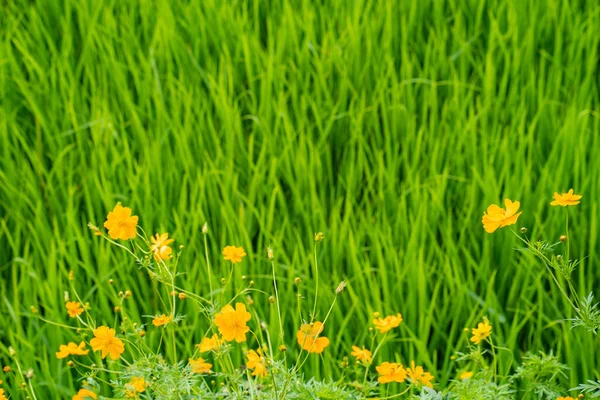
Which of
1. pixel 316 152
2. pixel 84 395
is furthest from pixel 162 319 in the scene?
pixel 316 152

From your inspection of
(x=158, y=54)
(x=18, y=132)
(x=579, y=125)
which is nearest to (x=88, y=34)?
(x=158, y=54)

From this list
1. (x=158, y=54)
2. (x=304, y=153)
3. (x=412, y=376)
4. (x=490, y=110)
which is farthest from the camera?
(x=158, y=54)

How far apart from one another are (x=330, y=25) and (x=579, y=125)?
2.85ft

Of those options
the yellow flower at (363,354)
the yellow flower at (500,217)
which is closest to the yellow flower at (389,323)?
the yellow flower at (363,354)

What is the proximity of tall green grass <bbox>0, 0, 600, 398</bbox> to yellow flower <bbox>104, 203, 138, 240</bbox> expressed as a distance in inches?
25.4

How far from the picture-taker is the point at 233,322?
1.33 meters

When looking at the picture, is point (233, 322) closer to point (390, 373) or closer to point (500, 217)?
point (390, 373)

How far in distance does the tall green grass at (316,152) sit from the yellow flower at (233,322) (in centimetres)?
56

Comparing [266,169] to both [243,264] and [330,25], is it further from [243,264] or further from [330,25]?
[330,25]

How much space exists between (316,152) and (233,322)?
3.52ft

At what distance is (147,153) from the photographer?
2.37m

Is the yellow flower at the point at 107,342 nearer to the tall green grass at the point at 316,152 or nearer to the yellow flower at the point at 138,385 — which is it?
the yellow flower at the point at 138,385

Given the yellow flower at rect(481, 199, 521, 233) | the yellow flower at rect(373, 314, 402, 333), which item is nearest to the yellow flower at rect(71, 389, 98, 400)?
the yellow flower at rect(373, 314, 402, 333)

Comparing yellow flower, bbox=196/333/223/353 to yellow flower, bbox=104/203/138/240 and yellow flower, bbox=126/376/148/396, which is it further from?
yellow flower, bbox=104/203/138/240
